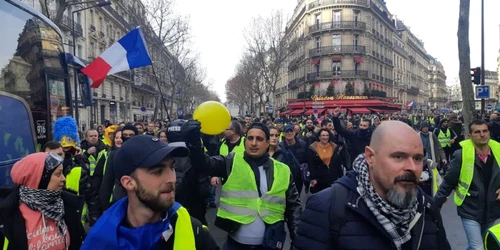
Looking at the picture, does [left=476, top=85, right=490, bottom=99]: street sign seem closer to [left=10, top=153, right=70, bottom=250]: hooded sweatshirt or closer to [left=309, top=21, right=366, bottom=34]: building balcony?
[left=10, top=153, right=70, bottom=250]: hooded sweatshirt

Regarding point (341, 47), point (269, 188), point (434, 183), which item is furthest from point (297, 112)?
point (269, 188)

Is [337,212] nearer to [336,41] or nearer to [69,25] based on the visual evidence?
[69,25]

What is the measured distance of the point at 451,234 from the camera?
611cm

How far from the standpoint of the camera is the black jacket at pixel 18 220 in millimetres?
2484

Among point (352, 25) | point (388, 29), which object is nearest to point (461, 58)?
point (352, 25)

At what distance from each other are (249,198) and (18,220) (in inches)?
67.3

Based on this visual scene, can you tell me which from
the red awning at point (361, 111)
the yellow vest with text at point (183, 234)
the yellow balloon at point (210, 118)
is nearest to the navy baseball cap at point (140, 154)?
the yellow vest with text at point (183, 234)

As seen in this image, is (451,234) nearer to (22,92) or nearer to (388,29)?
(22,92)

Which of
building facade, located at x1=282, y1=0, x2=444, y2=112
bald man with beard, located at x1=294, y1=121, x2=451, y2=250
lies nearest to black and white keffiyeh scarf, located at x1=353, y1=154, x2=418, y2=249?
bald man with beard, located at x1=294, y1=121, x2=451, y2=250

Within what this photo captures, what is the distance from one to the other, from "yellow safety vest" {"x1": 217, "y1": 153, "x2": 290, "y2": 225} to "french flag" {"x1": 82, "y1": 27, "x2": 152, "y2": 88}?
13.6 feet

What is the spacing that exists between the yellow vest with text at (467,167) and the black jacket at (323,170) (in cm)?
221

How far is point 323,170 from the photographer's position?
6.39 metres

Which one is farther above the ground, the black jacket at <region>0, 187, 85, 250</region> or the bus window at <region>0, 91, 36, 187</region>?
the bus window at <region>0, 91, 36, 187</region>

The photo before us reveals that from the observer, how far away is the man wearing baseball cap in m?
1.89
